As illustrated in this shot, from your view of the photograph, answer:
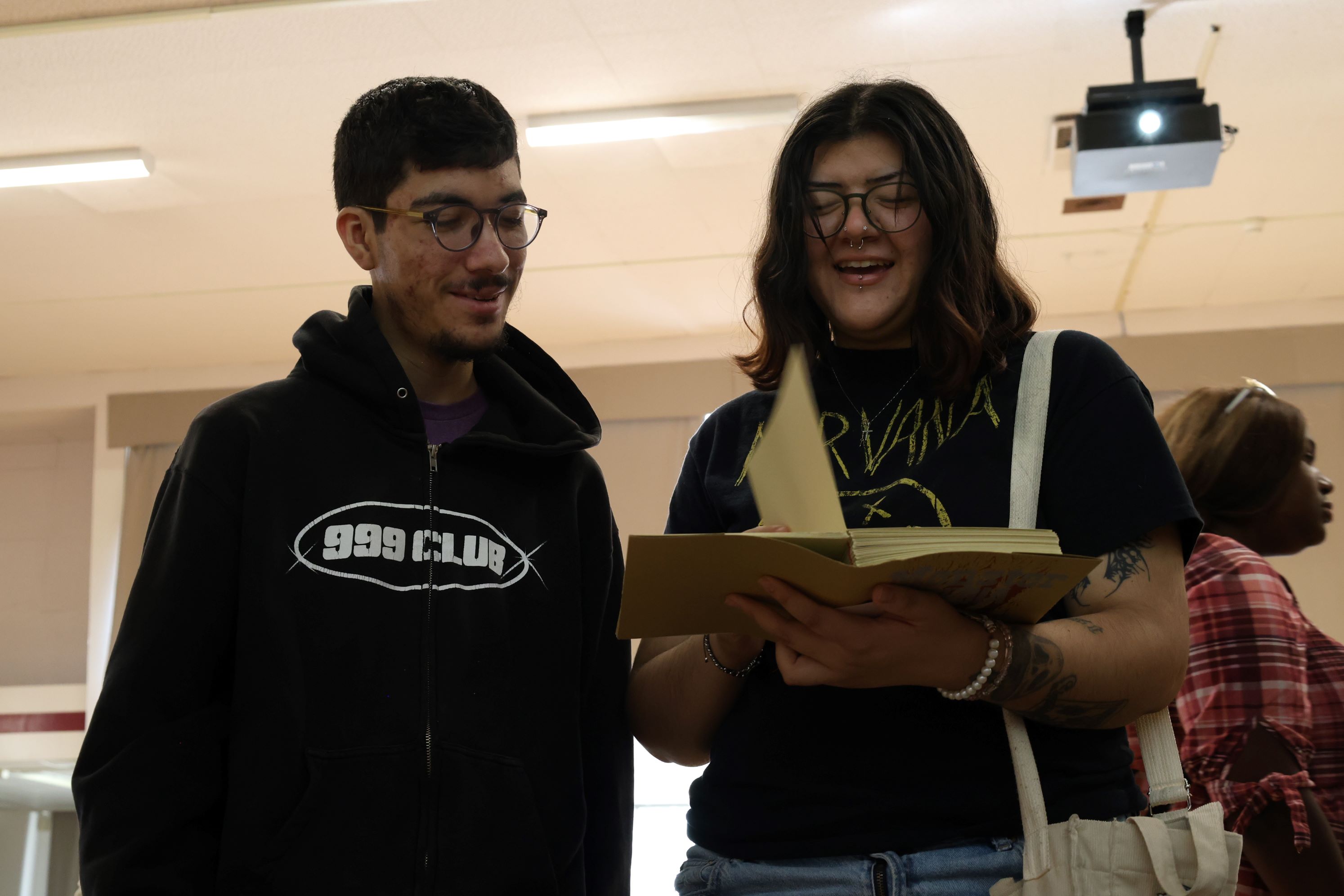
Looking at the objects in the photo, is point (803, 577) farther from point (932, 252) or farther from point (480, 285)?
point (480, 285)

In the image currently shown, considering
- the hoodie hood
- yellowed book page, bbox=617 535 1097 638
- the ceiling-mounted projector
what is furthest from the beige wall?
yellowed book page, bbox=617 535 1097 638

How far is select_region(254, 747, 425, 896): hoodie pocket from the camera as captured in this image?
1.30m

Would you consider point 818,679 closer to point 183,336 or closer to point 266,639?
point 266,639

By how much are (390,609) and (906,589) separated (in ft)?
2.14

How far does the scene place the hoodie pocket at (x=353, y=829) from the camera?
130 cm

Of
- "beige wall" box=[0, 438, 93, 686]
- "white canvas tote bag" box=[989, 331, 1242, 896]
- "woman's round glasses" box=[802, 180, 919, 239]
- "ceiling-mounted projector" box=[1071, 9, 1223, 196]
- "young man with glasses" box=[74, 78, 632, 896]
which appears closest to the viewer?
"white canvas tote bag" box=[989, 331, 1242, 896]

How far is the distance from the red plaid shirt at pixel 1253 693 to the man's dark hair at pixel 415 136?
126cm

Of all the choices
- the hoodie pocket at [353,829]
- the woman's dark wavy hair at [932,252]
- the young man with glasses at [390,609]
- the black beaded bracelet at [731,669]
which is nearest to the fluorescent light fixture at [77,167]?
the young man with glasses at [390,609]

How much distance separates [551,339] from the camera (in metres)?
7.66

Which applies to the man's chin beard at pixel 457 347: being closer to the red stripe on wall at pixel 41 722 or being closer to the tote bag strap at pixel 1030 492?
the tote bag strap at pixel 1030 492

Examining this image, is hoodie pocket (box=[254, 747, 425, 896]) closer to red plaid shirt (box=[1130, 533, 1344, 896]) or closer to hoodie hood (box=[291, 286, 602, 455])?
hoodie hood (box=[291, 286, 602, 455])

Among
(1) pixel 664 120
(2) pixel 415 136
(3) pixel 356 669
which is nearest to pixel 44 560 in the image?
(1) pixel 664 120

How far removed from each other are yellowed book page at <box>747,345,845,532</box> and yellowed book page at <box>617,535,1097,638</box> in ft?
0.17

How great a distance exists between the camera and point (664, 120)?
4844 mm
